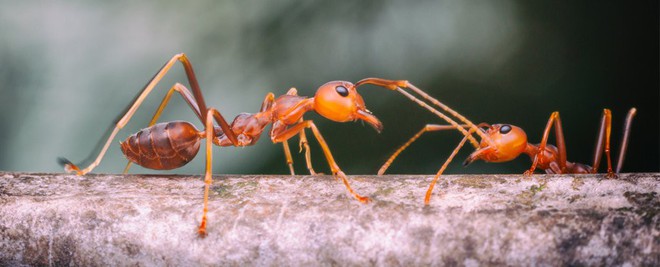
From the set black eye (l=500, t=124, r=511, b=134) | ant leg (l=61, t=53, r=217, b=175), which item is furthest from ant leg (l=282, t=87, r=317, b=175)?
black eye (l=500, t=124, r=511, b=134)

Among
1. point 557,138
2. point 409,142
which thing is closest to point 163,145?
point 409,142

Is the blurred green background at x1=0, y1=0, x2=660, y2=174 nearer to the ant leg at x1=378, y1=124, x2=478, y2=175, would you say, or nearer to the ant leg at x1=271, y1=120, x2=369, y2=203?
the ant leg at x1=378, y1=124, x2=478, y2=175

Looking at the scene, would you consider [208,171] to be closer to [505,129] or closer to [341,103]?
[341,103]

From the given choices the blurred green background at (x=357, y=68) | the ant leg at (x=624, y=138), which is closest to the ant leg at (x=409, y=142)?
the blurred green background at (x=357, y=68)

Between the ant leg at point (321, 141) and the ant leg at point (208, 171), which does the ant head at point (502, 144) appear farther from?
the ant leg at point (208, 171)

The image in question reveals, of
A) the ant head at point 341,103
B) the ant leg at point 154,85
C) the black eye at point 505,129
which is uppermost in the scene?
the ant leg at point 154,85

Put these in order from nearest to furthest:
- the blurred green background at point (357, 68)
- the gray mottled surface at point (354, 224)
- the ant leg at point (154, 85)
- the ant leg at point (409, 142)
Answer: the gray mottled surface at point (354, 224)
the ant leg at point (154, 85)
the ant leg at point (409, 142)
the blurred green background at point (357, 68)

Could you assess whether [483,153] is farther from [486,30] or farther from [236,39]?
[236,39]

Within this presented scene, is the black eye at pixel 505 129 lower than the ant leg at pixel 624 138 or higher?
higher
